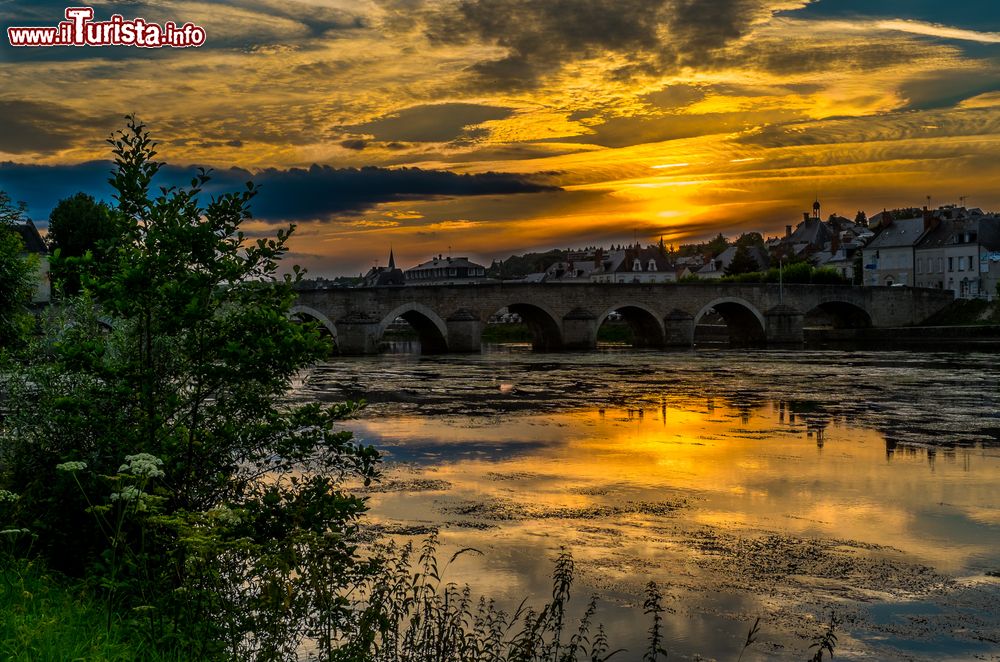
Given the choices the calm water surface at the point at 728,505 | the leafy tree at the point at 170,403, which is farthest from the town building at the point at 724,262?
the leafy tree at the point at 170,403

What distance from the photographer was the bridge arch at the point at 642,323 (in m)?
58.0

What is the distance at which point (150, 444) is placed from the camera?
692cm

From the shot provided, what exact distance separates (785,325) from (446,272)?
238ft

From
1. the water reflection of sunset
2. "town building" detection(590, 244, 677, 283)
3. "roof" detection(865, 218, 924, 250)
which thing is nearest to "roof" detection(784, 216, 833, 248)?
"town building" detection(590, 244, 677, 283)

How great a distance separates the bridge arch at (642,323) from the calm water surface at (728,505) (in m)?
30.7

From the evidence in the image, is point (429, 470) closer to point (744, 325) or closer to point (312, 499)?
point (312, 499)

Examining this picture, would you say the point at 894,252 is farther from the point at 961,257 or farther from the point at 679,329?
the point at 679,329

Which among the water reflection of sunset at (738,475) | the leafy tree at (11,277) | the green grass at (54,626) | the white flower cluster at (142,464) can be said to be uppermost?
the leafy tree at (11,277)

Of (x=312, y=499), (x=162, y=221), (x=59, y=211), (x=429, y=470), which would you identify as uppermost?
(x=59, y=211)

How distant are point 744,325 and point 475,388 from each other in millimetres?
38357

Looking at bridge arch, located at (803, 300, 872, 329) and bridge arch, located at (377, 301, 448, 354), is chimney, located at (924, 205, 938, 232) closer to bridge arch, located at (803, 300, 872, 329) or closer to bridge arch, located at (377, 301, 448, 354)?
bridge arch, located at (803, 300, 872, 329)

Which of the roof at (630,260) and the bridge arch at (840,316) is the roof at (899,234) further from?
the roof at (630,260)

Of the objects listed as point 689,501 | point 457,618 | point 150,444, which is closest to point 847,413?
point 689,501

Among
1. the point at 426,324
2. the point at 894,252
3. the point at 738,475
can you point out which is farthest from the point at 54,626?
the point at 894,252
